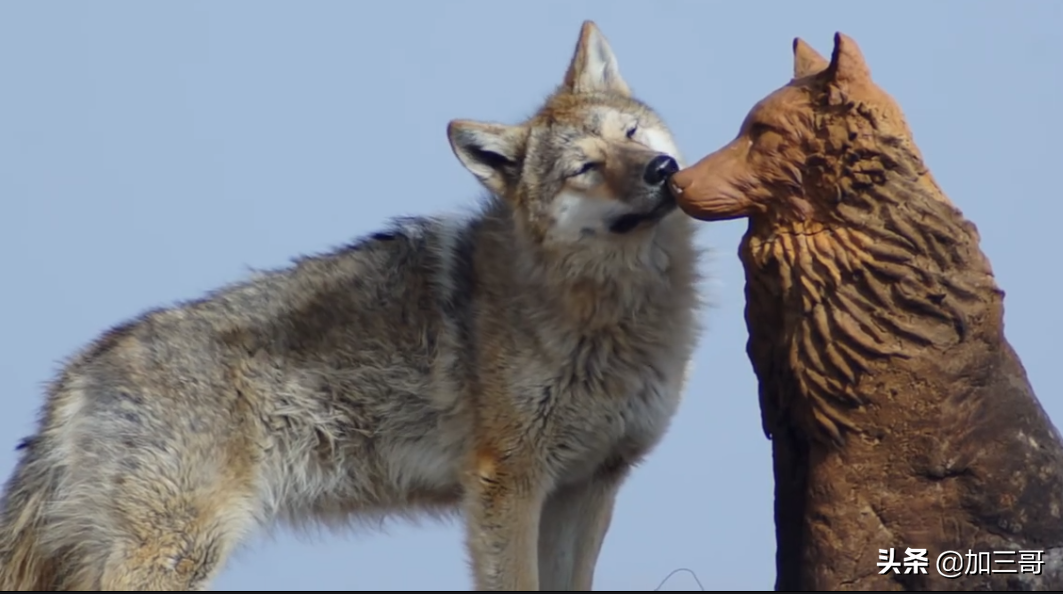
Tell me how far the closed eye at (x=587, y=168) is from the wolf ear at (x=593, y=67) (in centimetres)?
86

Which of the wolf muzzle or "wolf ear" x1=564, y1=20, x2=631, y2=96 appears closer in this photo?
the wolf muzzle

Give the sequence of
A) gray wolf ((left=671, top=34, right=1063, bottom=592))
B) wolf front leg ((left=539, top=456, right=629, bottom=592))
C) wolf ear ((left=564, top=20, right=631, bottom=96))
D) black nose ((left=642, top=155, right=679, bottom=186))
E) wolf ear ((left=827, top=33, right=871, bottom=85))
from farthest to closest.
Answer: wolf ear ((left=564, top=20, right=631, bottom=96)) < wolf front leg ((left=539, top=456, right=629, bottom=592)) < black nose ((left=642, top=155, right=679, bottom=186)) < wolf ear ((left=827, top=33, right=871, bottom=85)) < gray wolf ((left=671, top=34, right=1063, bottom=592))

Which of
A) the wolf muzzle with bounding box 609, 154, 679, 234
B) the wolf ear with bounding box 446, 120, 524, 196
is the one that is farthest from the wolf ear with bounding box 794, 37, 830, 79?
the wolf ear with bounding box 446, 120, 524, 196

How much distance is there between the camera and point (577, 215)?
23.5 feet

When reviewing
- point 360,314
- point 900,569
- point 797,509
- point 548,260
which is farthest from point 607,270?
point 900,569

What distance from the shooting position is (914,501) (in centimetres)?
486

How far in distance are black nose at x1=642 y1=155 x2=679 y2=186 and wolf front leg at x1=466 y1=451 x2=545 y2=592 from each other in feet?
5.11

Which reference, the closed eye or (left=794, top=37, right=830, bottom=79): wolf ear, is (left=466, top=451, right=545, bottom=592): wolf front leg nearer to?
the closed eye

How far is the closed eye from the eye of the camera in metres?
7.18

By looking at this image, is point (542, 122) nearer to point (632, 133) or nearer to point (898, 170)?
point (632, 133)

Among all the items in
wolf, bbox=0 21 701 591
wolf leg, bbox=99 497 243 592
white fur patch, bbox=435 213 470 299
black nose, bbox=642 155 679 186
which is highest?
black nose, bbox=642 155 679 186

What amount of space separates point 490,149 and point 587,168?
2.03 feet

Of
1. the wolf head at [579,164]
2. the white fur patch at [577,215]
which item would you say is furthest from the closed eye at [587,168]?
the white fur patch at [577,215]

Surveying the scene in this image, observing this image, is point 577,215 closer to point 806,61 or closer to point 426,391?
point 426,391
